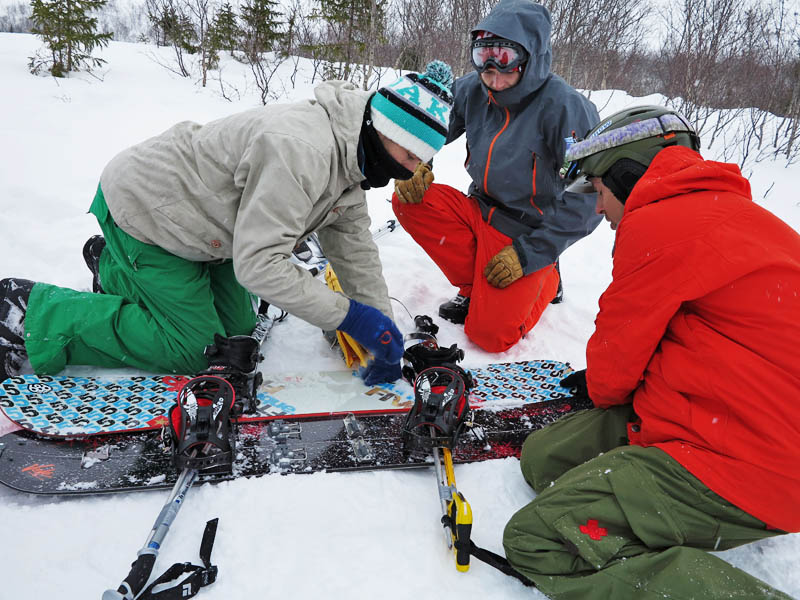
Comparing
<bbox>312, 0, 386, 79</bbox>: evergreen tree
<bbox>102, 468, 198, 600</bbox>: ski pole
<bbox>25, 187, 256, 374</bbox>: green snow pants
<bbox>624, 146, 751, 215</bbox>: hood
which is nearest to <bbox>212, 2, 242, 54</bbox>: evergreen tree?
<bbox>312, 0, 386, 79</bbox>: evergreen tree

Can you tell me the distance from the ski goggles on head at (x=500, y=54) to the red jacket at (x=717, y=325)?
1.36m

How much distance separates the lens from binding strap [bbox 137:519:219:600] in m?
Result: 1.41

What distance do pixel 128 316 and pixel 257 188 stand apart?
100 cm

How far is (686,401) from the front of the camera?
4.91 ft

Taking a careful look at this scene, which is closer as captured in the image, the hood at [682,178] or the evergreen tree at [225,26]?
the hood at [682,178]

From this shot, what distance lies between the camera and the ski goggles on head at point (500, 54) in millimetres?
2643

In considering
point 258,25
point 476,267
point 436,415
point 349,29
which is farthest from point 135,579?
point 258,25

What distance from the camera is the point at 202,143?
2135 mm

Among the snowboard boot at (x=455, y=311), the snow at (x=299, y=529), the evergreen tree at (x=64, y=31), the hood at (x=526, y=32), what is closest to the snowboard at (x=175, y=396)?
the snow at (x=299, y=529)

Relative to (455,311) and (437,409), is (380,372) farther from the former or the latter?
(455,311)

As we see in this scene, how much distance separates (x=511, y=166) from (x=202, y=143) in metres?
1.72

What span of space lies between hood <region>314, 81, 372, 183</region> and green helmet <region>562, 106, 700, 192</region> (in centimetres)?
83

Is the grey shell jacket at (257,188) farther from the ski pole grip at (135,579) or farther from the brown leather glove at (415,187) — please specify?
the ski pole grip at (135,579)

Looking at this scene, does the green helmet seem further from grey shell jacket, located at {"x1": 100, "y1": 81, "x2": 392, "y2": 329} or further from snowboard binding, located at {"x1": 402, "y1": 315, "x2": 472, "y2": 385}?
snowboard binding, located at {"x1": 402, "y1": 315, "x2": 472, "y2": 385}
